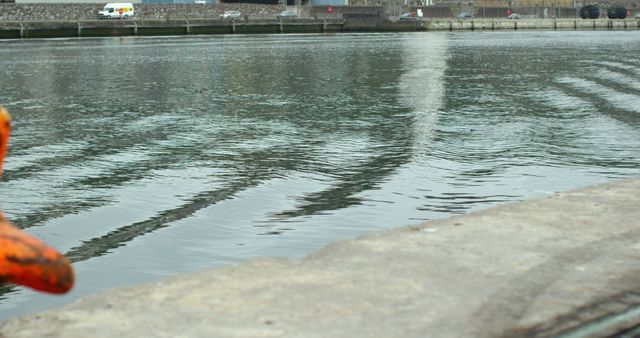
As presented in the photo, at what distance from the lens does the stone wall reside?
77688 millimetres

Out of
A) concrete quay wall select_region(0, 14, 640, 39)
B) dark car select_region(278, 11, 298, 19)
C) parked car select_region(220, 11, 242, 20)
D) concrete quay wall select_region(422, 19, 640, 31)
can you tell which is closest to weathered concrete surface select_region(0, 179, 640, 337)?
concrete quay wall select_region(0, 14, 640, 39)

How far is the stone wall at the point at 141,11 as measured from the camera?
255 feet

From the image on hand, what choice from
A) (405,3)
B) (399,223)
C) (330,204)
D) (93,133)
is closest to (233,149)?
(93,133)

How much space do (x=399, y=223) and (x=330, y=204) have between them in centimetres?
101

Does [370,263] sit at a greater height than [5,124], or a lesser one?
lesser

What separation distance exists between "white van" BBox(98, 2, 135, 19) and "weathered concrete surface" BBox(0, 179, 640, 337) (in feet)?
253

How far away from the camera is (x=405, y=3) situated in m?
115

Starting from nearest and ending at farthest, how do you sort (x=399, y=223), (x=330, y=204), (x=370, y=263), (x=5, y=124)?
(x=5, y=124) → (x=370, y=263) → (x=399, y=223) → (x=330, y=204)

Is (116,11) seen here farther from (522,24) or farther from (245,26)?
(522,24)

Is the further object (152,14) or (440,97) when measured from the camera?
(152,14)

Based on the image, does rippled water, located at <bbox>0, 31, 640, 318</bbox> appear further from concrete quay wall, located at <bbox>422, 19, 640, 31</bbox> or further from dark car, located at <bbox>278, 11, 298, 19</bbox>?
concrete quay wall, located at <bbox>422, 19, 640, 31</bbox>

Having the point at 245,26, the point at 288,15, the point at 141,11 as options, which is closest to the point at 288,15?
the point at 288,15

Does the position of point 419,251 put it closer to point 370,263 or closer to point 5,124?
point 370,263

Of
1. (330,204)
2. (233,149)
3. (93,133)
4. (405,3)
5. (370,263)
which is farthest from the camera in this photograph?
(405,3)
